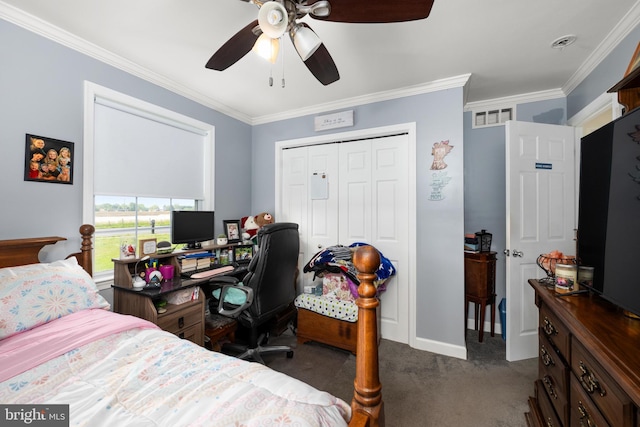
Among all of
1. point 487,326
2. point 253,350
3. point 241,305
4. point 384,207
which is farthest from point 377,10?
point 487,326

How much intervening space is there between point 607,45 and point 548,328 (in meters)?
2.14

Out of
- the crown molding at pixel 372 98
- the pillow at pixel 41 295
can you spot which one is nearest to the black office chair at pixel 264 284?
the pillow at pixel 41 295

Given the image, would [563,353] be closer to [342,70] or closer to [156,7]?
[342,70]

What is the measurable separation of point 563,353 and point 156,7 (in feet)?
9.74

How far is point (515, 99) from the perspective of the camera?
2840mm

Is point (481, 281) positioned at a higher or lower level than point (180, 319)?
higher

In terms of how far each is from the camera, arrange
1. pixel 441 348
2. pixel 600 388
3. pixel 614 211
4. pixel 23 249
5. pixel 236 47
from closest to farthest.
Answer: pixel 600 388, pixel 614 211, pixel 236 47, pixel 23 249, pixel 441 348

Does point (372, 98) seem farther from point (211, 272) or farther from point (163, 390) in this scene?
point (163, 390)

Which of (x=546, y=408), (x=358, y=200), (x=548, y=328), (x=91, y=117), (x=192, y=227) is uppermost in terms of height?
(x=91, y=117)

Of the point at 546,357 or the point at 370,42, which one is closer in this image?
the point at 546,357

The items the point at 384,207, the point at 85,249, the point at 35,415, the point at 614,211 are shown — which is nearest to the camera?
the point at 35,415

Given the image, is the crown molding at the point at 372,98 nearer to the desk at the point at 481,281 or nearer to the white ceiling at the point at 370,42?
the white ceiling at the point at 370,42

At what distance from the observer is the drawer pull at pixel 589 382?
2.92 feet

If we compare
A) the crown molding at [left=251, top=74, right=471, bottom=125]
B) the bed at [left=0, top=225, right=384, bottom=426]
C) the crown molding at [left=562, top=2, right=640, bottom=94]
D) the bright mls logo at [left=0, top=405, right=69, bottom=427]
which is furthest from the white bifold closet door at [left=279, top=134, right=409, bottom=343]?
the bright mls logo at [left=0, top=405, right=69, bottom=427]
